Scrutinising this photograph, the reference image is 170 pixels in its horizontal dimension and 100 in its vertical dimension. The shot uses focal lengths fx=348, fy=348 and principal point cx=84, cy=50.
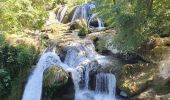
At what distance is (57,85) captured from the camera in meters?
13.2

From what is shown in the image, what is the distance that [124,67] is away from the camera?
1309 cm

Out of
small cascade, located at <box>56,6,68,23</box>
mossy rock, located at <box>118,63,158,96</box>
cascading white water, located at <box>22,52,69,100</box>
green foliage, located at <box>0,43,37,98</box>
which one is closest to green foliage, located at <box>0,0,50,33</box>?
green foliage, located at <box>0,43,37,98</box>

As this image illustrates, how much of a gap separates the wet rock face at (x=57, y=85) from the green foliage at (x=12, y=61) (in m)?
1.54

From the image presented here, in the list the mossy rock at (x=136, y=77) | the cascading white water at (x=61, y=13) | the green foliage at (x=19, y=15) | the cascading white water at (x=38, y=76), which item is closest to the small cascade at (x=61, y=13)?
the cascading white water at (x=61, y=13)

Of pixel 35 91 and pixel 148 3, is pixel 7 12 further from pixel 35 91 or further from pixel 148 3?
pixel 148 3

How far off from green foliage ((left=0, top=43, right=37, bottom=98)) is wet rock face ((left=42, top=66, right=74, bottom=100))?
1541mm

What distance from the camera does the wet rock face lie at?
1317cm

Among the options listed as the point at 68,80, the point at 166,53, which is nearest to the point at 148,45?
the point at 166,53

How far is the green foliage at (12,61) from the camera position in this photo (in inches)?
568

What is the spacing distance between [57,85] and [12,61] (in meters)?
2.63

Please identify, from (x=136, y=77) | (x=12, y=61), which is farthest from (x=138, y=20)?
(x=12, y=61)

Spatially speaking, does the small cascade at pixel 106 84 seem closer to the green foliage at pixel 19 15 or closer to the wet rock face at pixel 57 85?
the wet rock face at pixel 57 85

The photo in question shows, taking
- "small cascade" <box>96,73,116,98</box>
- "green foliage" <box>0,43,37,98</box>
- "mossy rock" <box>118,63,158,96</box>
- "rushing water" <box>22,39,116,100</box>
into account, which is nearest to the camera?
"mossy rock" <box>118,63,158,96</box>

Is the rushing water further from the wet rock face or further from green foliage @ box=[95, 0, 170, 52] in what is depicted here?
green foliage @ box=[95, 0, 170, 52]
